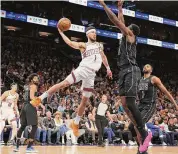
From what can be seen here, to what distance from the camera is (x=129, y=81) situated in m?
5.34

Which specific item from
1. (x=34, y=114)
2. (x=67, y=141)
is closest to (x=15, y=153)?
(x=34, y=114)

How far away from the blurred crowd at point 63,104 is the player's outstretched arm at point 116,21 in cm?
471

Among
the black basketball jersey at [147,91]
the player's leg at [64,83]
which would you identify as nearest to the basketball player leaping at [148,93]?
the black basketball jersey at [147,91]

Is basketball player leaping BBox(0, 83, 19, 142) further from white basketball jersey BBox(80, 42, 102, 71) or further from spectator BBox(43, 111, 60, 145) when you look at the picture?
white basketball jersey BBox(80, 42, 102, 71)

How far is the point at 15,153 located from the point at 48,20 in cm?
1241

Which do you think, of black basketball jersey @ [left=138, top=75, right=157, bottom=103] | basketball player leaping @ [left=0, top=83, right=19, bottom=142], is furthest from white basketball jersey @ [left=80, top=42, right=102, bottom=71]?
basketball player leaping @ [left=0, top=83, right=19, bottom=142]

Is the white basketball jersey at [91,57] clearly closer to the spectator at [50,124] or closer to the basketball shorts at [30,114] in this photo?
the basketball shorts at [30,114]

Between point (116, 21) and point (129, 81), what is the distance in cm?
94

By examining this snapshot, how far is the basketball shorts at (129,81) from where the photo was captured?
5297mm

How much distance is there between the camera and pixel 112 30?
21.4m

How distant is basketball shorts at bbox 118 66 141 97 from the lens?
5.30m

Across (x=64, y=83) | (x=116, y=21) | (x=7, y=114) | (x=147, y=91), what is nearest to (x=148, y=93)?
(x=147, y=91)

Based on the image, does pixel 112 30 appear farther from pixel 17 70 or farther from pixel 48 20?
pixel 17 70

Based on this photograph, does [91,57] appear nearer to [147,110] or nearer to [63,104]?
[147,110]
